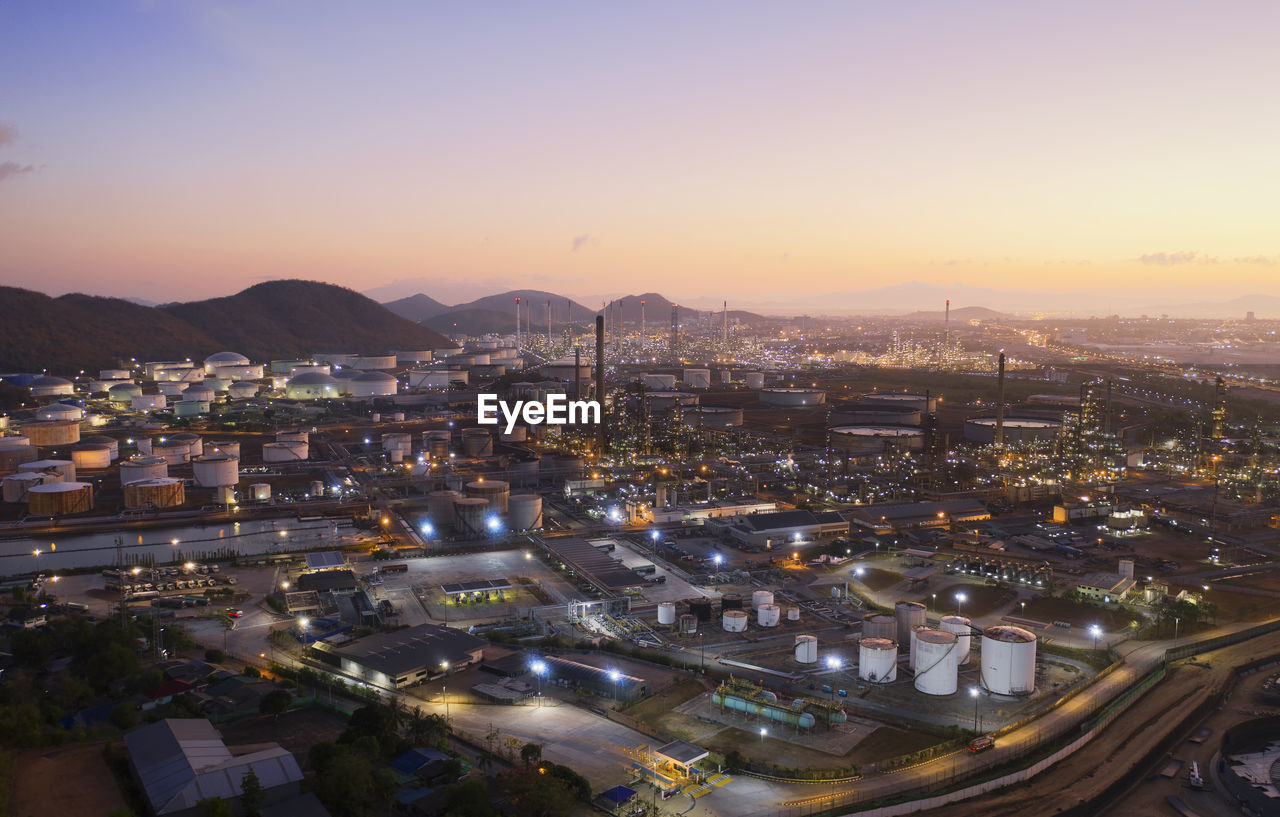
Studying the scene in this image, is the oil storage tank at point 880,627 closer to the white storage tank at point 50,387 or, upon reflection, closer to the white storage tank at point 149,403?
the white storage tank at point 149,403

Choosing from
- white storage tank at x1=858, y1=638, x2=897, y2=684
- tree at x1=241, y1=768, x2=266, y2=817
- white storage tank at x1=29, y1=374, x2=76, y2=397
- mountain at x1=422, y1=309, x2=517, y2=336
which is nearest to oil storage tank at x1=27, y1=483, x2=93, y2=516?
tree at x1=241, y1=768, x2=266, y2=817

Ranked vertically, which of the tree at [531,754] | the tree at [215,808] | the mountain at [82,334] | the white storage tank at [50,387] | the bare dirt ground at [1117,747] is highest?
the mountain at [82,334]

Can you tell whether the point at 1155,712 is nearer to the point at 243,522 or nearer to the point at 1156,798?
the point at 1156,798

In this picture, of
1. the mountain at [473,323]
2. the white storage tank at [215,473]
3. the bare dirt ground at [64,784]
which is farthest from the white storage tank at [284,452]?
the mountain at [473,323]

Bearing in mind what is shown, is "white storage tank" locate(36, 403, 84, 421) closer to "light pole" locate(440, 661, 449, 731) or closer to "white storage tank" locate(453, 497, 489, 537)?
"white storage tank" locate(453, 497, 489, 537)

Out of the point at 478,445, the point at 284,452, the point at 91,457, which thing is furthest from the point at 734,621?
the point at 91,457

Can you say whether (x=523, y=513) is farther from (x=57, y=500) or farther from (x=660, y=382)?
(x=660, y=382)

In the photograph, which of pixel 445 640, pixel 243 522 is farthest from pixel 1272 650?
pixel 243 522
